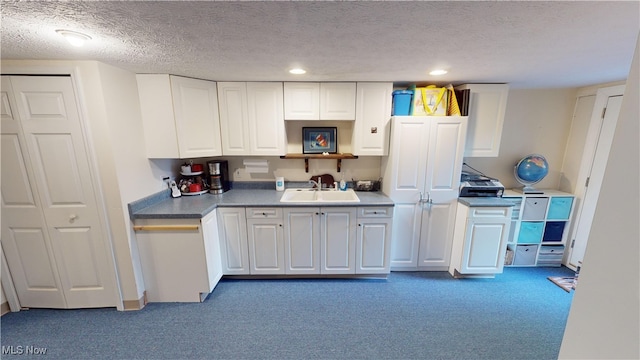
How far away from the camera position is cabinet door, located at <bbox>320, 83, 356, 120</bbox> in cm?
239

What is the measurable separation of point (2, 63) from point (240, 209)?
196 centimetres

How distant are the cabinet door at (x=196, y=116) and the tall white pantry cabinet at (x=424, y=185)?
1.88m

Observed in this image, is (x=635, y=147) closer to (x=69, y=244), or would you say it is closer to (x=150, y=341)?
(x=150, y=341)

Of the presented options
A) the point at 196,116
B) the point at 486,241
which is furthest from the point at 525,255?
the point at 196,116

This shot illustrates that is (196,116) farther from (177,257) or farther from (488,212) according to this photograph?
(488,212)

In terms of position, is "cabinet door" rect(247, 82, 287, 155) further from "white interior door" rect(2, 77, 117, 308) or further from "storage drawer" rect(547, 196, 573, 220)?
"storage drawer" rect(547, 196, 573, 220)

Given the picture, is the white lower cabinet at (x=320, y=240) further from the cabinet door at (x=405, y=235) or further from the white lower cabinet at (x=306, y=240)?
the cabinet door at (x=405, y=235)

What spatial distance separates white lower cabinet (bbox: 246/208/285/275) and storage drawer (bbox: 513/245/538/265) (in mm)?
2799

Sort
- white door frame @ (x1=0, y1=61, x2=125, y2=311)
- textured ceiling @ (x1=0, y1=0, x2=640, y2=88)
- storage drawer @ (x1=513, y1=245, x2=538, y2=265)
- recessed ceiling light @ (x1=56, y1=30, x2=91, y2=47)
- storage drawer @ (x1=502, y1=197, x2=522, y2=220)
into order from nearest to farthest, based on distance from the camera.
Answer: textured ceiling @ (x1=0, y1=0, x2=640, y2=88) < recessed ceiling light @ (x1=56, y1=30, x2=91, y2=47) < white door frame @ (x1=0, y1=61, x2=125, y2=311) < storage drawer @ (x1=502, y1=197, x2=522, y2=220) < storage drawer @ (x1=513, y1=245, x2=538, y2=265)

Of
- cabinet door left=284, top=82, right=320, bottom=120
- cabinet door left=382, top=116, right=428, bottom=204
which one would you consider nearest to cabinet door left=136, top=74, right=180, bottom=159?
cabinet door left=284, top=82, right=320, bottom=120

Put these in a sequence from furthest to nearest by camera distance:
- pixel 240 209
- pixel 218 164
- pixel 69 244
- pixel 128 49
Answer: pixel 218 164 < pixel 240 209 < pixel 69 244 < pixel 128 49

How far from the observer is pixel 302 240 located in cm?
241

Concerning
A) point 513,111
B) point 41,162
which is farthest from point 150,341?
point 513,111

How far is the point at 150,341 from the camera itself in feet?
5.81
